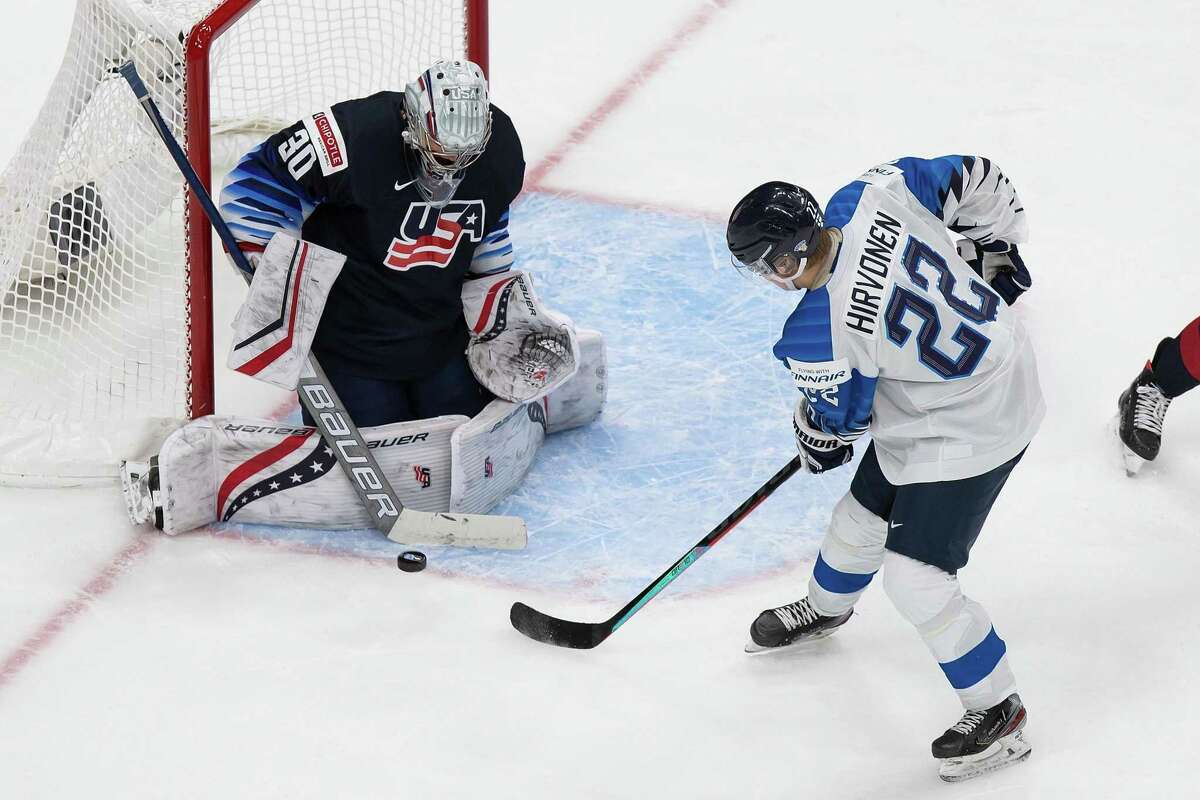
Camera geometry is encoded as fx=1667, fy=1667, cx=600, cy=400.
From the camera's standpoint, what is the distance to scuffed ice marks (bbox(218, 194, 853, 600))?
341 cm

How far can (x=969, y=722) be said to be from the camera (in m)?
2.81

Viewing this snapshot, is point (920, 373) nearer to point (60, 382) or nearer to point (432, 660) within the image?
point (432, 660)

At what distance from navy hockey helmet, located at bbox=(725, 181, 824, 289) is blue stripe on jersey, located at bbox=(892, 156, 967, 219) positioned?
0.34 meters

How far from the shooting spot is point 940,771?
282cm

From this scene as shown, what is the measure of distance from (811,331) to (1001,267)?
0.69 m

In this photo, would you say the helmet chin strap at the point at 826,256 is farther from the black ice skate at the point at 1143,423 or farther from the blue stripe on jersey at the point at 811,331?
the black ice skate at the point at 1143,423

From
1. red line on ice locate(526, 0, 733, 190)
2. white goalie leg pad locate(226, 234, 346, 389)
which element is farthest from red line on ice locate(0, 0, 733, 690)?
white goalie leg pad locate(226, 234, 346, 389)

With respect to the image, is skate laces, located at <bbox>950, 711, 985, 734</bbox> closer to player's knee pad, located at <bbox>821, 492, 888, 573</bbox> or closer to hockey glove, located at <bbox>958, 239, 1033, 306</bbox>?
player's knee pad, located at <bbox>821, 492, 888, 573</bbox>

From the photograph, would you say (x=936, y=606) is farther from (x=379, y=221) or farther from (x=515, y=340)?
(x=379, y=221)

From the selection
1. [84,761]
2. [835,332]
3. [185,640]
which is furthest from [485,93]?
[84,761]

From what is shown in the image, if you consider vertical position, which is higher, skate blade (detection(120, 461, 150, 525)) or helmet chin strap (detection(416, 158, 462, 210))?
helmet chin strap (detection(416, 158, 462, 210))

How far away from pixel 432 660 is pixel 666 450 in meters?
0.90

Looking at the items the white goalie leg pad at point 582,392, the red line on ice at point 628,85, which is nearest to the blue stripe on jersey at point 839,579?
the white goalie leg pad at point 582,392

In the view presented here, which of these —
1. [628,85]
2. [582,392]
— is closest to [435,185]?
[582,392]
